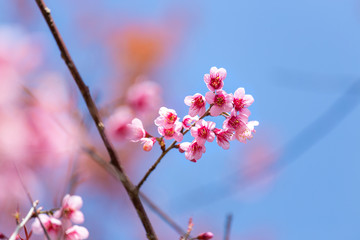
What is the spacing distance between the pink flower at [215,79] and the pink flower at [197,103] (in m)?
0.05

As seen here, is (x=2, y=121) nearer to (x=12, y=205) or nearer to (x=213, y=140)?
(x=12, y=205)

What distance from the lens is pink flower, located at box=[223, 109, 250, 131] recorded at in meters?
1.30

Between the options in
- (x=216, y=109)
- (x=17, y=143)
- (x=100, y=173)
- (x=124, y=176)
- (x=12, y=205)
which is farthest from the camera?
(x=100, y=173)

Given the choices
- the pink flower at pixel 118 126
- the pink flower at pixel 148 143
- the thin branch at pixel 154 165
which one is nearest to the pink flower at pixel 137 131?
the pink flower at pixel 148 143

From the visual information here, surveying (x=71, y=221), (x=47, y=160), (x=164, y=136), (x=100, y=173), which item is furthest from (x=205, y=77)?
(x=100, y=173)

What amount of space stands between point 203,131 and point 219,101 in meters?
0.12

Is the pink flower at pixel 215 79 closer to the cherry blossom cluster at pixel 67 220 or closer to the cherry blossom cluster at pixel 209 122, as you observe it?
the cherry blossom cluster at pixel 209 122

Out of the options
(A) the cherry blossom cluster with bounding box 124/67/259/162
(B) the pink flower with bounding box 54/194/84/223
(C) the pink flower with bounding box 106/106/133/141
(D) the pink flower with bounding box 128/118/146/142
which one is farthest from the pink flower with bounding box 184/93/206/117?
(C) the pink flower with bounding box 106/106/133/141

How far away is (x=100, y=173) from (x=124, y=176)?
4595 mm

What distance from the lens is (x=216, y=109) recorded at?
124 cm

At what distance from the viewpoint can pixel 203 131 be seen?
1.28m

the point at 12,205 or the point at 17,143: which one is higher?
the point at 17,143

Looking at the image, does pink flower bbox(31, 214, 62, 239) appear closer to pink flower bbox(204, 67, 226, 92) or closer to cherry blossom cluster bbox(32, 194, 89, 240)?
cherry blossom cluster bbox(32, 194, 89, 240)

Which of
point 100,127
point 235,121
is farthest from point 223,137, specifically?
point 100,127
